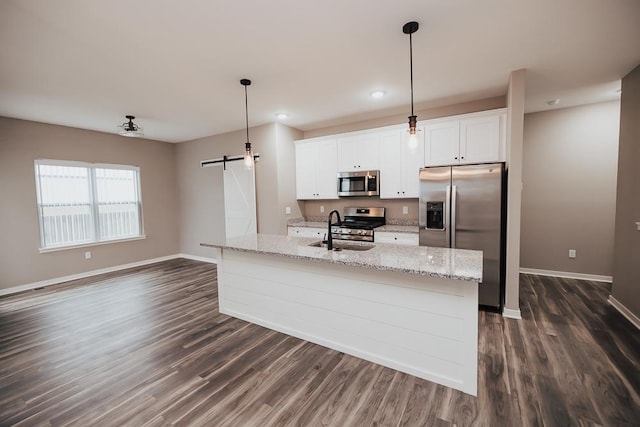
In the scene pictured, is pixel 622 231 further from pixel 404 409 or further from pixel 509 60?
pixel 404 409

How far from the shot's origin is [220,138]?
5.68 meters

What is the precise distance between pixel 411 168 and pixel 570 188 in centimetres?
259

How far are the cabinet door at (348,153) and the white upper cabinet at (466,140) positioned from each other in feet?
3.71

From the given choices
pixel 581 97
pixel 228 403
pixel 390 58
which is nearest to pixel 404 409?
pixel 228 403

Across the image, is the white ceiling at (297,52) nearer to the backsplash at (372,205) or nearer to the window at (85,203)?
the window at (85,203)

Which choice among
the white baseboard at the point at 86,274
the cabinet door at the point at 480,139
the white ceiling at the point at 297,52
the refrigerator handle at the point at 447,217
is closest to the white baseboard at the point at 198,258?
the white baseboard at the point at 86,274

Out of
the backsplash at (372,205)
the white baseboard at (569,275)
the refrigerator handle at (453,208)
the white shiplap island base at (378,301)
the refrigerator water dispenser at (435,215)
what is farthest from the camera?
the backsplash at (372,205)

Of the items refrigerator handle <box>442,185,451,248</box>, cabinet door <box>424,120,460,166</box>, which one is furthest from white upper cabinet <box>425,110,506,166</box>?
refrigerator handle <box>442,185,451,248</box>

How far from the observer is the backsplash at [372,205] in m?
4.49

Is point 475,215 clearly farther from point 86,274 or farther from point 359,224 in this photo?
point 86,274

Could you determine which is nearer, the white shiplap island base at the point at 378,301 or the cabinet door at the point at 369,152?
the white shiplap island base at the point at 378,301

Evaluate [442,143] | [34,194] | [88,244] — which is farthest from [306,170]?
[34,194]

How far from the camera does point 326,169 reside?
4852 mm

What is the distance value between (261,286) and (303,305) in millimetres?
573
